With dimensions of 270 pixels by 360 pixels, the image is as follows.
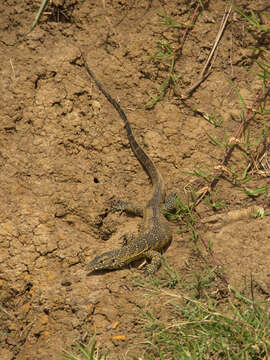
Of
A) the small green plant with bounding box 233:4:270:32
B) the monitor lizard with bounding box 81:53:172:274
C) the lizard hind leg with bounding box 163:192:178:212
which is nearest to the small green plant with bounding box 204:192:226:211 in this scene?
the lizard hind leg with bounding box 163:192:178:212

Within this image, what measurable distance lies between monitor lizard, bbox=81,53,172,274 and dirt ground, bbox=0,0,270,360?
14cm

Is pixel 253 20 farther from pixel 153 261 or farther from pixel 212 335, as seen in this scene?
pixel 212 335

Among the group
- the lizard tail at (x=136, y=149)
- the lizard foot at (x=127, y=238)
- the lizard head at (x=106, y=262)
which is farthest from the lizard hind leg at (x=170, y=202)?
the lizard head at (x=106, y=262)

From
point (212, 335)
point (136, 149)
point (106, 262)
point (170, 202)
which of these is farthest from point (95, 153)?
point (212, 335)

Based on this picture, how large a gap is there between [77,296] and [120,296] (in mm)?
523

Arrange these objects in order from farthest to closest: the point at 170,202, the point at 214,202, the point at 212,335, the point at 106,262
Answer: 1. the point at 170,202
2. the point at 214,202
3. the point at 106,262
4. the point at 212,335

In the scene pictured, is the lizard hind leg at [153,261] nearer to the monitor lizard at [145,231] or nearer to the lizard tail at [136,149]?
the monitor lizard at [145,231]

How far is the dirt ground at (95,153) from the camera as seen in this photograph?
466 centimetres

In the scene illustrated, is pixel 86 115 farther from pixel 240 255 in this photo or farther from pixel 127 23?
pixel 240 255

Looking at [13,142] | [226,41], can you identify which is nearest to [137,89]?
[226,41]

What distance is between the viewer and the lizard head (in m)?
4.88

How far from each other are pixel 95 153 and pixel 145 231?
1403 mm

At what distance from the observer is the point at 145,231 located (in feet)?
18.0

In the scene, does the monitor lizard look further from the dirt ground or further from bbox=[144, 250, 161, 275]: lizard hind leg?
the dirt ground
